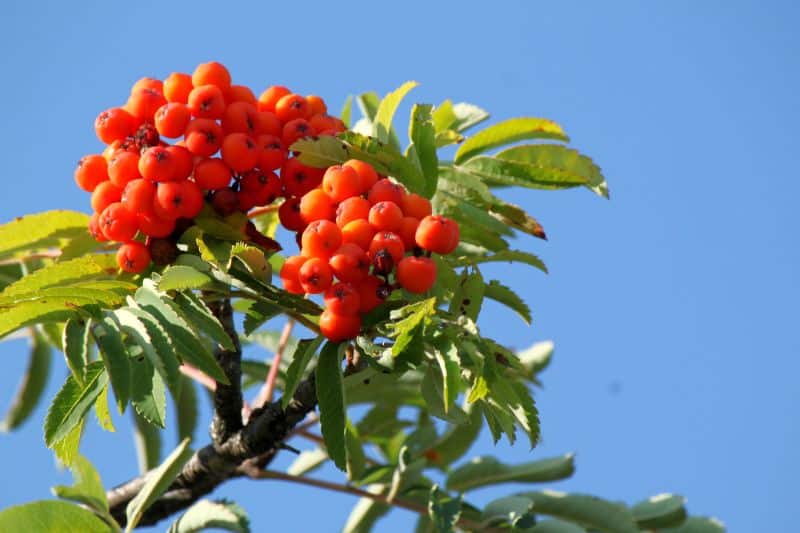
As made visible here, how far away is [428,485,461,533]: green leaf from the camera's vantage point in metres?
2.79

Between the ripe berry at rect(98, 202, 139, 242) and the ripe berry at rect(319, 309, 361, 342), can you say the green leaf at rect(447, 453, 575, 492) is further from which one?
the ripe berry at rect(98, 202, 139, 242)

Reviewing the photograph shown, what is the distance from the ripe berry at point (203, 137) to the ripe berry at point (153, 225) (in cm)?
18

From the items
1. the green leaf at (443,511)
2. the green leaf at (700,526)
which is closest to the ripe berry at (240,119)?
the green leaf at (443,511)

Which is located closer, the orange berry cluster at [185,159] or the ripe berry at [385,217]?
the ripe berry at [385,217]

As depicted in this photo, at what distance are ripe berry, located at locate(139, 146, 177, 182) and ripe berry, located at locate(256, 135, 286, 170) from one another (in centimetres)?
21

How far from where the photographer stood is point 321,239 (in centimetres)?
240

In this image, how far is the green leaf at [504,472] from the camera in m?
3.28

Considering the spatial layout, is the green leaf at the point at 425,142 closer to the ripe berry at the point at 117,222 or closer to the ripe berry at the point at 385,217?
the ripe berry at the point at 385,217

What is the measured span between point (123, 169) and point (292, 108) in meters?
0.44

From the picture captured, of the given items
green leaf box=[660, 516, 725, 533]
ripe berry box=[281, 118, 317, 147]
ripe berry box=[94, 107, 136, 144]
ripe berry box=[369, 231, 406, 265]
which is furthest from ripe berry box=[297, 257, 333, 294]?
green leaf box=[660, 516, 725, 533]

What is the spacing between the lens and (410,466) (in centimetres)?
309

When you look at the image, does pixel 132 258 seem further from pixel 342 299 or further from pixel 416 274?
pixel 416 274

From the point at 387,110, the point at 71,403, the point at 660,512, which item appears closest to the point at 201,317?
the point at 71,403

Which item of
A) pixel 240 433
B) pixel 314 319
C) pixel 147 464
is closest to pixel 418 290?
pixel 314 319
